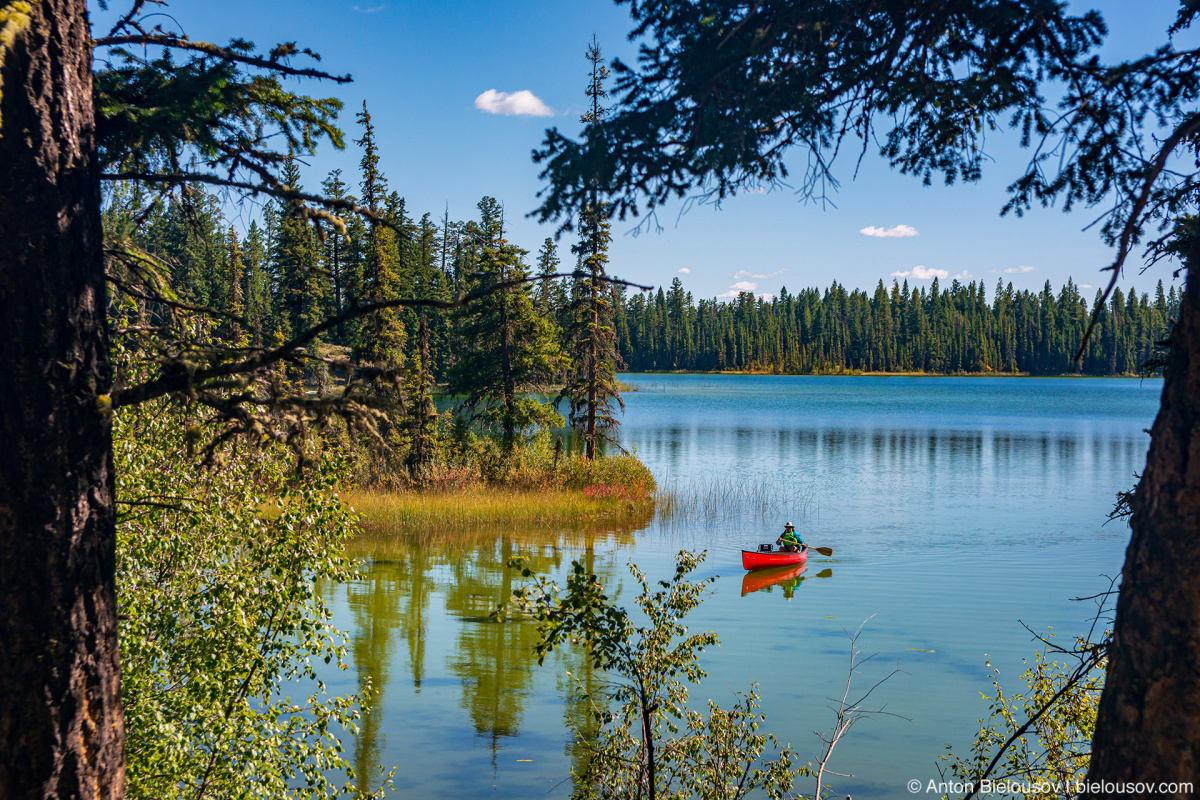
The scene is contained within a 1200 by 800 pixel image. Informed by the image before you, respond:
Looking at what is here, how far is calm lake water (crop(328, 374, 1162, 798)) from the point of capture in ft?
33.5

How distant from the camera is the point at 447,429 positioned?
30250 millimetres

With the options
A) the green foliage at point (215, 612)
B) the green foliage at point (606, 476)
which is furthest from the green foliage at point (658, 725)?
the green foliage at point (606, 476)

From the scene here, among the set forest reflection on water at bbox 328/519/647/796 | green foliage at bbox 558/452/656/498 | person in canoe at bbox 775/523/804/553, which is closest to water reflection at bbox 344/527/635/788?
forest reflection on water at bbox 328/519/647/796

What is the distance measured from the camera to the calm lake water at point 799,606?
402 inches

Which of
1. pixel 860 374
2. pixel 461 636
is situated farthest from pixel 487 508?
pixel 860 374

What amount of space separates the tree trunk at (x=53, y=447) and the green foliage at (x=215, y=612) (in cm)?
149

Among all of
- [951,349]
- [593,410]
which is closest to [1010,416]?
[593,410]

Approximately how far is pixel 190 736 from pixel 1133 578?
6016mm

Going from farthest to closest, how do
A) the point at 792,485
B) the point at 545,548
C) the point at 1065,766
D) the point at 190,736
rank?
the point at 792,485 → the point at 545,548 → the point at 1065,766 → the point at 190,736

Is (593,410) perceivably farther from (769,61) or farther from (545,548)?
(769,61)

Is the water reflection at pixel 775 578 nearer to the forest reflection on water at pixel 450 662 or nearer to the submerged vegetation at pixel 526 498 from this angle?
the forest reflection on water at pixel 450 662

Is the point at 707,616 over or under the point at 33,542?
under

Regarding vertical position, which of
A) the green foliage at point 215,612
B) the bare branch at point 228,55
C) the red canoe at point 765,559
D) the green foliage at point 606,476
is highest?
the bare branch at point 228,55

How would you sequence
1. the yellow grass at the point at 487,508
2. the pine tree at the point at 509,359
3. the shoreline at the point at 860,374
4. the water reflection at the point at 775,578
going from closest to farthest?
the water reflection at the point at 775,578 < the yellow grass at the point at 487,508 < the pine tree at the point at 509,359 < the shoreline at the point at 860,374
